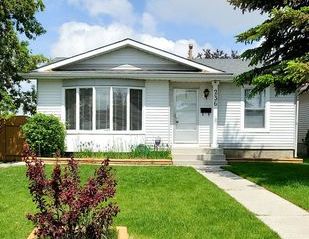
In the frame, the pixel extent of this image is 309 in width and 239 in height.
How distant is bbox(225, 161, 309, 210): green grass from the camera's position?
996cm

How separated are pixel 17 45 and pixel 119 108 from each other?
6.91 m

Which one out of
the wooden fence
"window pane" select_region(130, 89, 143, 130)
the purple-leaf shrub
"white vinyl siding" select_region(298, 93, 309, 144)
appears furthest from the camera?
"white vinyl siding" select_region(298, 93, 309, 144)

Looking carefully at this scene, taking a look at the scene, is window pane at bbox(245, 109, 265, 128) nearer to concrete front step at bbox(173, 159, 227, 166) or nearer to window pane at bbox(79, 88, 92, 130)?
concrete front step at bbox(173, 159, 227, 166)

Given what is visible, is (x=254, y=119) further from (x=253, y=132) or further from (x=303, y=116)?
(x=303, y=116)

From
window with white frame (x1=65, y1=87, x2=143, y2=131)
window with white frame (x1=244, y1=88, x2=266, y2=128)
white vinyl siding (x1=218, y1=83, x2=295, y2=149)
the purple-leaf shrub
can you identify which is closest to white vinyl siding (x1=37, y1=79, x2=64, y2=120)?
window with white frame (x1=65, y1=87, x2=143, y2=131)

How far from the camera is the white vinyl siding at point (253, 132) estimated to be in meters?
19.6

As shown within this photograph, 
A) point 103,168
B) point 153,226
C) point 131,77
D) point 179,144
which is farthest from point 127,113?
point 103,168

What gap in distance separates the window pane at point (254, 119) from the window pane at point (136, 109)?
4680 millimetres

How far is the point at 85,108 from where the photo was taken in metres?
18.6

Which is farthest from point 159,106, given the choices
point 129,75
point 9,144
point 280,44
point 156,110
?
point 280,44

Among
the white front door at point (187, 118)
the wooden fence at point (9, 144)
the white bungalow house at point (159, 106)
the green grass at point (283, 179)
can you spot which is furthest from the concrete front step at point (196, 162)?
the wooden fence at point (9, 144)

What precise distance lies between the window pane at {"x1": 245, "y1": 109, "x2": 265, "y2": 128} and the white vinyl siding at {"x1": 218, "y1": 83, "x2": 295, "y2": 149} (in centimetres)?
32

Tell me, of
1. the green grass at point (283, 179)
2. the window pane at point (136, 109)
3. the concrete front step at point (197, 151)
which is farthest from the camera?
the window pane at point (136, 109)

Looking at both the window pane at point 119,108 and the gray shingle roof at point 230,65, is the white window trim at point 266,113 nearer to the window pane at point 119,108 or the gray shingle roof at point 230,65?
the gray shingle roof at point 230,65
